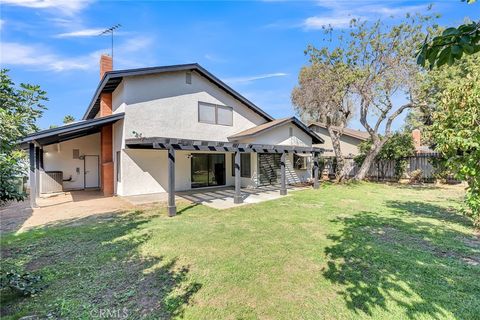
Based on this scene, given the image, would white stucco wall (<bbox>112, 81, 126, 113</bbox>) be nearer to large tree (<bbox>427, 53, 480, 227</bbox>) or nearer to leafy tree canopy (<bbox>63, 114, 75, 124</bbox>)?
large tree (<bbox>427, 53, 480, 227</bbox>)

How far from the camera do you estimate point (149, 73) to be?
12.1m

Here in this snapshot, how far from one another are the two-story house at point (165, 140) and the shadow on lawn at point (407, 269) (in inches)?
223

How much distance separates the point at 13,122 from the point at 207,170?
11.5 metres

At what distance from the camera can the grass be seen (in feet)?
10.8

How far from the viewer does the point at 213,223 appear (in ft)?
24.5

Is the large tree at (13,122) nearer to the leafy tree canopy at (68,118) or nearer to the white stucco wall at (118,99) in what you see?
the white stucco wall at (118,99)

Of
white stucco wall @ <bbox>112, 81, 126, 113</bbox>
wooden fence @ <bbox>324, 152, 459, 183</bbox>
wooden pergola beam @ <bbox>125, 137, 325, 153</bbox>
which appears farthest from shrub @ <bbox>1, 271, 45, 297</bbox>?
wooden fence @ <bbox>324, 152, 459, 183</bbox>

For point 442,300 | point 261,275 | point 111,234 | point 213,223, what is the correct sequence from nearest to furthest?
point 442,300 < point 261,275 < point 111,234 < point 213,223

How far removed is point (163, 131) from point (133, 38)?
498 centimetres

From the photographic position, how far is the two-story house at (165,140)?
1131 centimetres

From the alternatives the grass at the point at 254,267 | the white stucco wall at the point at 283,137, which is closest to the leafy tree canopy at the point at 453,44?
the grass at the point at 254,267

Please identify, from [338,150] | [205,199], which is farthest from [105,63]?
[338,150]

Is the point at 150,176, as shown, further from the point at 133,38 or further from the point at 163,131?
the point at 133,38

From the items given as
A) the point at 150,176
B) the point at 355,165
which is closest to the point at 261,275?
the point at 150,176
